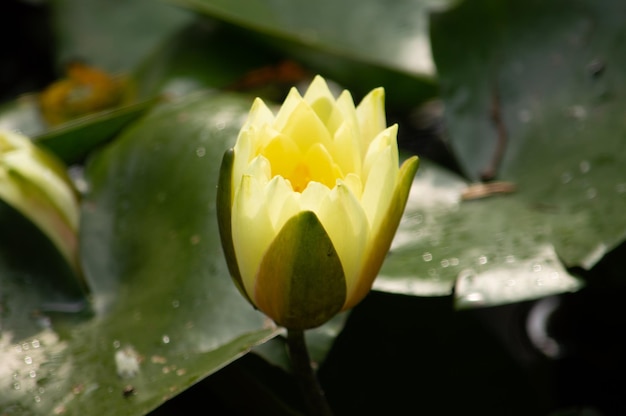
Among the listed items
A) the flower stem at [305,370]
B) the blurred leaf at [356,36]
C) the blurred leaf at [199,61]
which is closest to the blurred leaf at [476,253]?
the flower stem at [305,370]

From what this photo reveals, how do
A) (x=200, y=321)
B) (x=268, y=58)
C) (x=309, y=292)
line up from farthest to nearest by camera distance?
1. (x=268, y=58)
2. (x=200, y=321)
3. (x=309, y=292)

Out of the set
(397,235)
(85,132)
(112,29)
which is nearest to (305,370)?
(397,235)

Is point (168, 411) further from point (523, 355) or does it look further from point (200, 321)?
point (523, 355)

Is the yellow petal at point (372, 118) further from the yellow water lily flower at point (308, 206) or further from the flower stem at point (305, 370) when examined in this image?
the flower stem at point (305, 370)

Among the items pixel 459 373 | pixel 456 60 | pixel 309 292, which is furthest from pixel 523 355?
pixel 309 292

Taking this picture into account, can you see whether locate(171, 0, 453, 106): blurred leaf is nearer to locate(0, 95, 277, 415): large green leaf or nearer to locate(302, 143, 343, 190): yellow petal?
locate(0, 95, 277, 415): large green leaf

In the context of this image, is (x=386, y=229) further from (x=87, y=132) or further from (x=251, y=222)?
(x=87, y=132)

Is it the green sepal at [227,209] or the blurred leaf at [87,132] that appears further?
the blurred leaf at [87,132]
